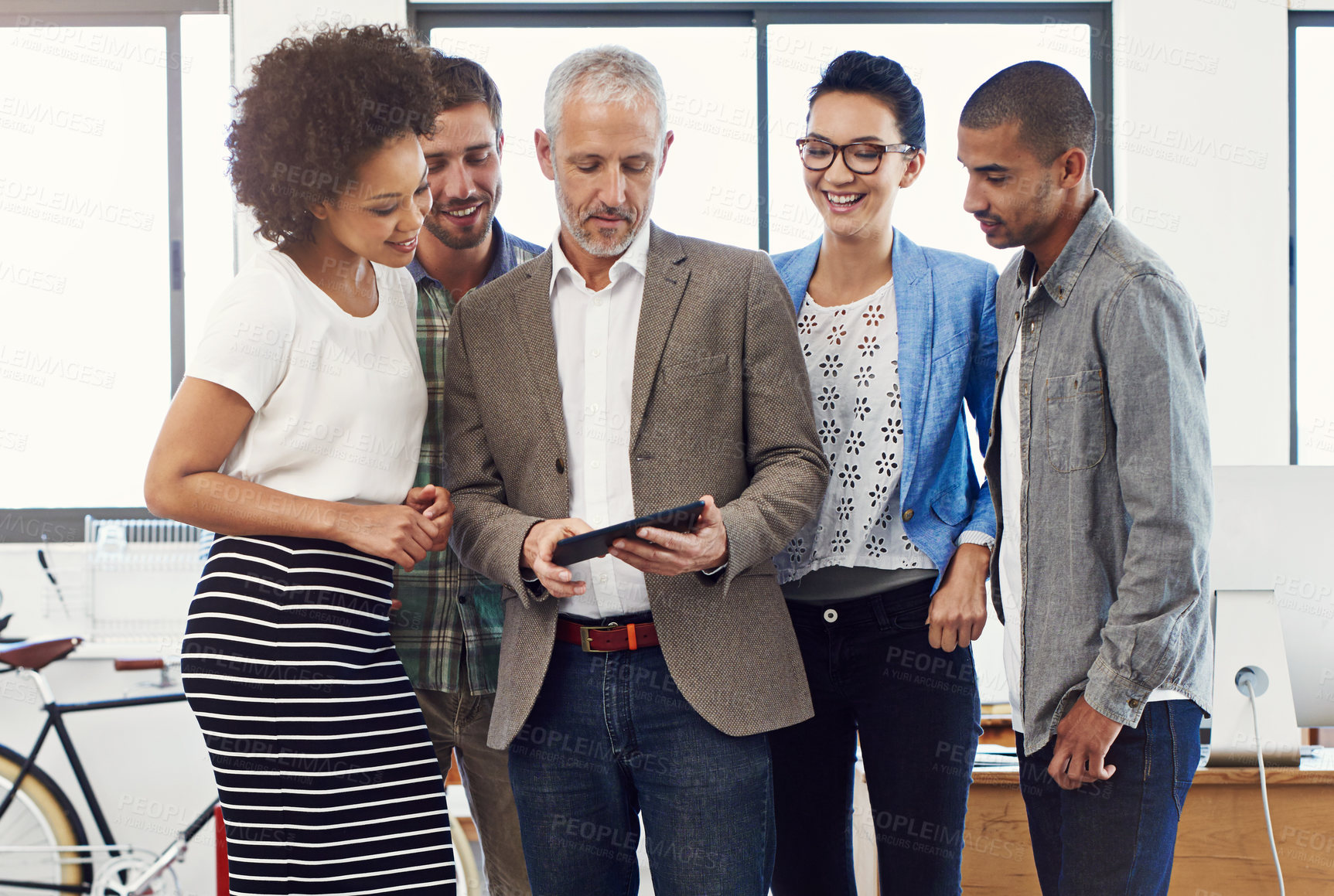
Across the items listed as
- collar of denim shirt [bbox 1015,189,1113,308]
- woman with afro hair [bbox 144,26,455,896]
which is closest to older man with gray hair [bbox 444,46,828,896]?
woman with afro hair [bbox 144,26,455,896]

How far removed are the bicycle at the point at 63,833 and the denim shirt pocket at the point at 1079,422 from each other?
2.43m

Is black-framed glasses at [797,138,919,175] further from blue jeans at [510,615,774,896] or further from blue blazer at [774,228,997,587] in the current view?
blue jeans at [510,615,774,896]

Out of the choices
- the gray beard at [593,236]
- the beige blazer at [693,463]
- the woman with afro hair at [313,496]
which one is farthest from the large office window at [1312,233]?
the woman with afro hair at [313,496]

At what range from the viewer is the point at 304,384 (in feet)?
3.89

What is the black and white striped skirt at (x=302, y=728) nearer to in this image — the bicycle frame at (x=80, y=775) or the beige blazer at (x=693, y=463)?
the beige blazer at (x=693, y=463)

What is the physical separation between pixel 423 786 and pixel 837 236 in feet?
3.46

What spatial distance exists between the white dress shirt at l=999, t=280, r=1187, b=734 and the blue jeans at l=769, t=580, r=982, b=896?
101 mm

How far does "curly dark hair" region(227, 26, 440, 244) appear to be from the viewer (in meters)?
1.22

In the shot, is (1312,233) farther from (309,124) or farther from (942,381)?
(309,124)

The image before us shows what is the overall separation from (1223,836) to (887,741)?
28.4 inches

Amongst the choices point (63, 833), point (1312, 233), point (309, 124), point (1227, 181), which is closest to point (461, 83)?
point (309, 124)

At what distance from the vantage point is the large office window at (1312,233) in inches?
127

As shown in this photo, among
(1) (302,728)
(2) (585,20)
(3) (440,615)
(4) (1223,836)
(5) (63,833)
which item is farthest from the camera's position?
(2) (585,20)

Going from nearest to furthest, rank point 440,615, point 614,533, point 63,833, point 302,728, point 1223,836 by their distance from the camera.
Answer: point 614,533
point 302,728
point 440,615
point 1223,836
point 63,833
